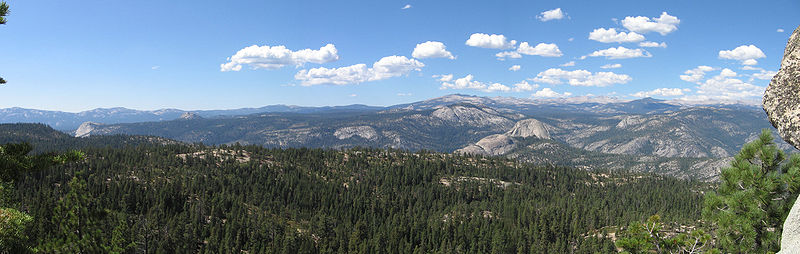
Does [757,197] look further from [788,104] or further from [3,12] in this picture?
[3,12]

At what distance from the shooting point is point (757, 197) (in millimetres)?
21906

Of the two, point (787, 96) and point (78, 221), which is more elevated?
point (787, 96)

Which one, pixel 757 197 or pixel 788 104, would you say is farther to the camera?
pixel 757 197

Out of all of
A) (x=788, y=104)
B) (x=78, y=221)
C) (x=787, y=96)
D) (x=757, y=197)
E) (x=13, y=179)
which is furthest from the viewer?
(x=78, y=221)

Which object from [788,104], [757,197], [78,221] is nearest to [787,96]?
[788,104]

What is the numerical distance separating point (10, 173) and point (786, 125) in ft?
122

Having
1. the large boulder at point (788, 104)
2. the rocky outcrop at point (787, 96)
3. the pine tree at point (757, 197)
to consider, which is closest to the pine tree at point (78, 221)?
the large boulder at point (788, 104)

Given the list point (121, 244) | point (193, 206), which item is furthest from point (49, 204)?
point (121, 244)

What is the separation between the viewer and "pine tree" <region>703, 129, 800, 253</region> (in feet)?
69.6

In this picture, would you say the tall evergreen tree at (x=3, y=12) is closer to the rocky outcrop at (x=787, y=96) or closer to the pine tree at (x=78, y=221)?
the pine tree at (x=78, y=221)

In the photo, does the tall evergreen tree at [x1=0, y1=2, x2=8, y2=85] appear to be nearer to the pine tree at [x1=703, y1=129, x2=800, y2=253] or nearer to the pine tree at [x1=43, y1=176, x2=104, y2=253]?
the pine tree at [x1=43, y1=176, x2=104, y2=253]

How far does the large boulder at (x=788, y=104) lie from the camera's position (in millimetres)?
15938

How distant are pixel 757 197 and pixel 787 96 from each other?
789 centimetres

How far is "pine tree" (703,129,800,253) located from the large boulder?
5466 mm
